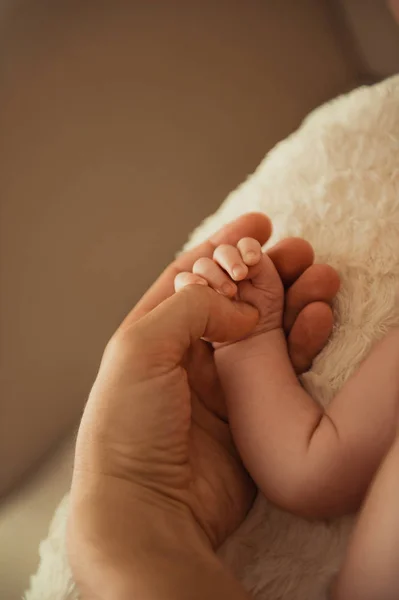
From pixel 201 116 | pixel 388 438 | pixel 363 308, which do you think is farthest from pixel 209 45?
pixel 388 438

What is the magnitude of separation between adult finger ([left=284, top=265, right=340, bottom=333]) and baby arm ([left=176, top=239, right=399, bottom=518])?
14 mm

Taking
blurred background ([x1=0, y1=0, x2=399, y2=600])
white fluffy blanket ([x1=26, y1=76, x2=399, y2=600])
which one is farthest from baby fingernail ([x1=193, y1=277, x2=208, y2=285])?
blurred background ([x1=0, y1=0, x2=399, y2=600])

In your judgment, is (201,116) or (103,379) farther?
(201,116)

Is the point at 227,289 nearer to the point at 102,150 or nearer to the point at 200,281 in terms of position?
the point at 200,281

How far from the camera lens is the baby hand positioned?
0.61 metres

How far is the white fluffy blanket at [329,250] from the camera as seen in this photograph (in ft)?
1.91

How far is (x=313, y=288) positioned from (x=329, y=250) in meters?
0.06

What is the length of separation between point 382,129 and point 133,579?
1.74 ft

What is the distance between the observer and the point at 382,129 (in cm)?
70

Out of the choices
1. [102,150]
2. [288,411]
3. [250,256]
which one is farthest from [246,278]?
[102,150]

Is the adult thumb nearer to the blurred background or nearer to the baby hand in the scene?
the baby hand

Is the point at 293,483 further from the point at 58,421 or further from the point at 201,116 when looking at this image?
the point at 201,116

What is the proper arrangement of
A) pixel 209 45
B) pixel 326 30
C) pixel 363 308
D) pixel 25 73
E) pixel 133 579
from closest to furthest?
pixel 133 579 → pixel 363 308 → pixel 25 73 → pixel 209 45 → pixel 326 30

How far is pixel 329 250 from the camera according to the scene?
67 cm
